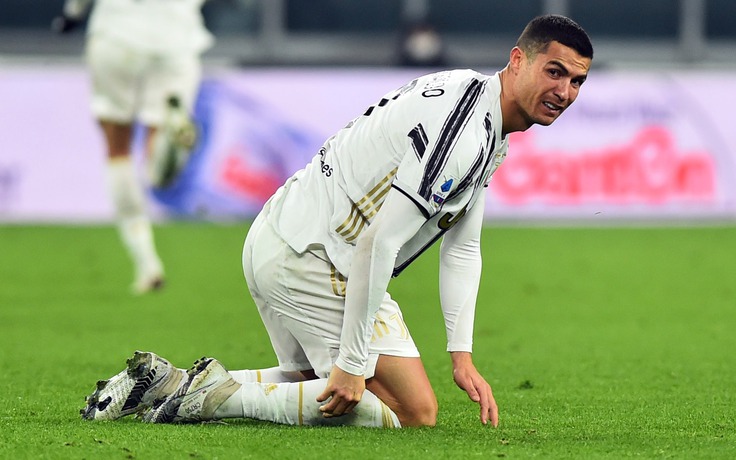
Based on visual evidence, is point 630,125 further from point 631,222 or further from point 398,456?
point 398,456

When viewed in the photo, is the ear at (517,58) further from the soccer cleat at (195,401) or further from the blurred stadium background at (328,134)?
the blurred stadium background at (328,134)

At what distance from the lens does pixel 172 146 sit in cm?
1375

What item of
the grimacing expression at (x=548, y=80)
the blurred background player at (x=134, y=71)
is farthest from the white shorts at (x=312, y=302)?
the blurred background player at (x=134, y=71)

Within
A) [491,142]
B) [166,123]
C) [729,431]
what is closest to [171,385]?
[491,142]

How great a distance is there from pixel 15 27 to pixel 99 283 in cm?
1001

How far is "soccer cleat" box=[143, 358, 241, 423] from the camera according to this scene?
509cm

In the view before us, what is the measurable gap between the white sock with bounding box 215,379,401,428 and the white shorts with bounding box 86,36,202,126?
22.7 feet

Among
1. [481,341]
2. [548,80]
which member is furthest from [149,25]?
[548,80]

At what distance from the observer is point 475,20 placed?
68.9 feet

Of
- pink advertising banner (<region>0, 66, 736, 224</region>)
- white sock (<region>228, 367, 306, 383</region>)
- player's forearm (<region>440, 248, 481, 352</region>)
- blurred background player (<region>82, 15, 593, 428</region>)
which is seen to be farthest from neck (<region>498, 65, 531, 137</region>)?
pink advertising banner (<region>0, 66, 736, 224</region>)

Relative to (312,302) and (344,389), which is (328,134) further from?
(344,389)

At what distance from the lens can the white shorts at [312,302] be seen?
16.8ft

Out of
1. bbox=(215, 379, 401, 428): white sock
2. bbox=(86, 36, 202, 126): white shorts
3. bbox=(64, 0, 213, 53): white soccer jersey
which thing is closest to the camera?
bbox=(215, 379, 401, 428): white sock

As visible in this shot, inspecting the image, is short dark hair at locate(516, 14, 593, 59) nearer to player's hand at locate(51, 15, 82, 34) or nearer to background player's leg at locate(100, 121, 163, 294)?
background player's leg at locate(100, 121, 163, 294)
